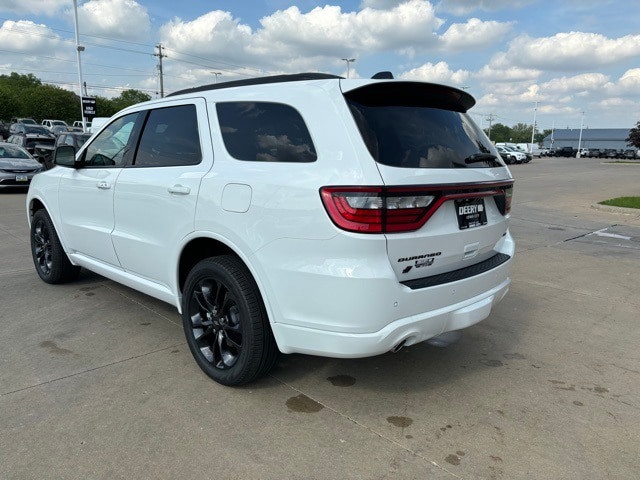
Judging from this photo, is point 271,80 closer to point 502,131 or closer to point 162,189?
point 162,189

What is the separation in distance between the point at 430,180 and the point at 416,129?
1.27 ft

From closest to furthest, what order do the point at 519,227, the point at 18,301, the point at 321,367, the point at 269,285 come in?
the point at 269,285, the point at 321,367, the point at 18,301, the point at 519,227

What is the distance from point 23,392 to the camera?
3182 mm

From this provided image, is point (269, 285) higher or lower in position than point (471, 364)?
higher

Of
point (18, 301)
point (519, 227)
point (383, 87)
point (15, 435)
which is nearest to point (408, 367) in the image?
point (383, 87)

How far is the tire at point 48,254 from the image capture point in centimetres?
520

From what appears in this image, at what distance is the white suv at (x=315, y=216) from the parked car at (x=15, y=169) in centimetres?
1267

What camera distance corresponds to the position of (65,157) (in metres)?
4.59

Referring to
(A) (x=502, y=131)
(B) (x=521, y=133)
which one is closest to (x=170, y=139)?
(A) (x=502, y=131)

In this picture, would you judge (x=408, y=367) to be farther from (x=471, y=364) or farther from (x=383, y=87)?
(x=383, y=87)

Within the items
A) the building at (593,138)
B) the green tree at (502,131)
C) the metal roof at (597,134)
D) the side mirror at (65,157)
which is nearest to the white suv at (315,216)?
the side mirror at (65,157)

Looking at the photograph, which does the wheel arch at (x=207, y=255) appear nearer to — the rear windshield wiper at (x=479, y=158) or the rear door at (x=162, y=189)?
the rear door at (x=162, y=189)

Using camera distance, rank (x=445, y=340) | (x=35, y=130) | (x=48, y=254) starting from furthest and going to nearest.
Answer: (x=35, y=130) → (x=48, y=254) → (x=445, y=340)

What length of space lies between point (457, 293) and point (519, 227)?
798cm
